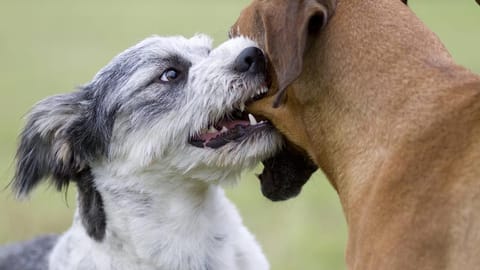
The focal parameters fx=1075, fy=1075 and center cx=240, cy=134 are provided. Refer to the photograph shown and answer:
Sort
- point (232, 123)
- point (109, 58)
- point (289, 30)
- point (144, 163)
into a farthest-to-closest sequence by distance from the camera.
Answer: point (109, 58) < point (144, 163) < point (232, 123) < point (289, 30)

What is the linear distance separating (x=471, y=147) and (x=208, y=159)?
1.76 m

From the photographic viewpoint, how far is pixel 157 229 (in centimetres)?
592

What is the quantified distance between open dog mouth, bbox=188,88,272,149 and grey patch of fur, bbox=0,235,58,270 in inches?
60.4

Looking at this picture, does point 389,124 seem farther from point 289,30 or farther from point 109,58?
point 109,58

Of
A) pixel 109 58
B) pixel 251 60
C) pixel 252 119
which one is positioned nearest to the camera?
pixel 251 60

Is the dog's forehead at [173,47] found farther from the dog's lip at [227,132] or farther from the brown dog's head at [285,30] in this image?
the brown dog's head at [285,30]

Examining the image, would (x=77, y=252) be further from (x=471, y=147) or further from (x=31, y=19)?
(x=31, y=19)

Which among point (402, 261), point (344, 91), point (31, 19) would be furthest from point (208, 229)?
point (31, 19)

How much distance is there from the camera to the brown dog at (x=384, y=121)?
4070 mm

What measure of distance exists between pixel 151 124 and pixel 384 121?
5.63 ft

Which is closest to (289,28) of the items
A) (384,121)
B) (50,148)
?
(384,121)

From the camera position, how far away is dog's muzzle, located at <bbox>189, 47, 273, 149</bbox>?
519 cm

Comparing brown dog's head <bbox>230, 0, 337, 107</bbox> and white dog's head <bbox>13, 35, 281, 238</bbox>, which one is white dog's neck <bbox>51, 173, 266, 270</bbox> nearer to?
white dog's head <bbox>13, 35, 281, 238</bbox>

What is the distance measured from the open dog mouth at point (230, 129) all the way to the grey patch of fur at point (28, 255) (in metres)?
1.53
